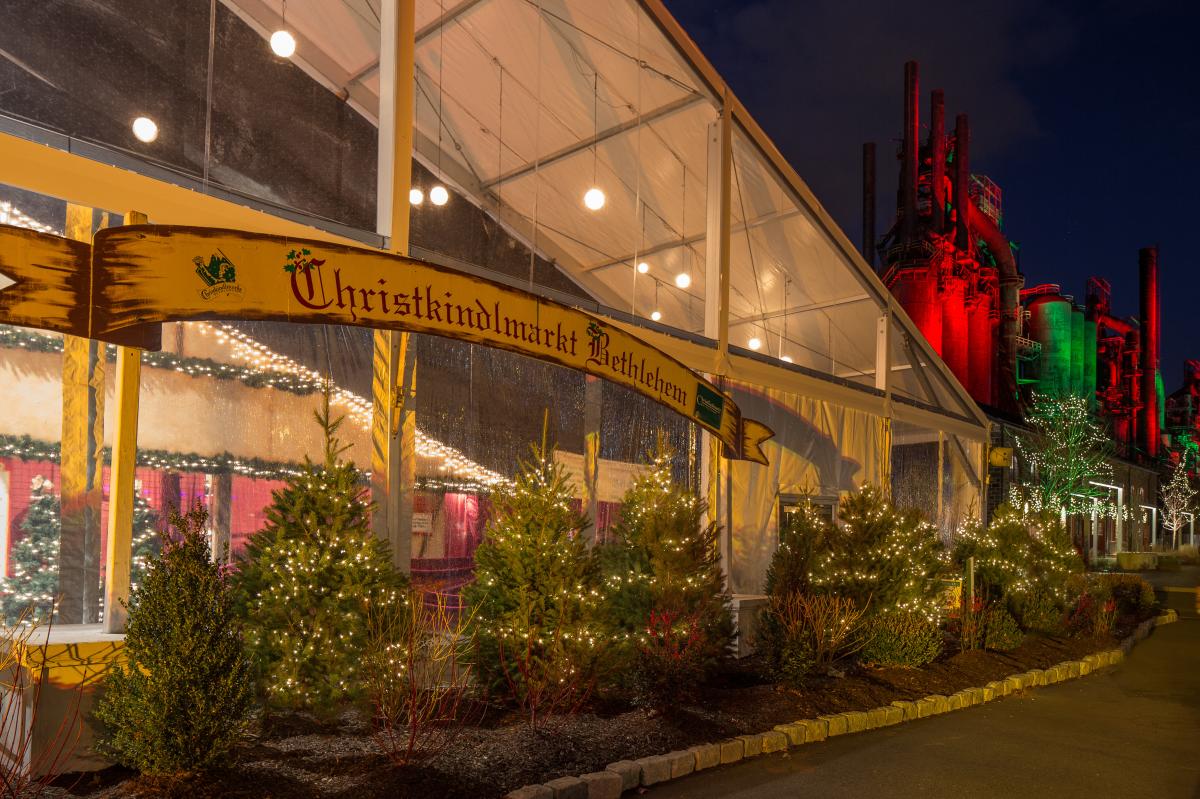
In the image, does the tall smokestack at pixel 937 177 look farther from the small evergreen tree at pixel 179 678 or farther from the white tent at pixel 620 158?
the small evergreen tree at pixel 179 678

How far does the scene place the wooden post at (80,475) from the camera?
21.0 feet

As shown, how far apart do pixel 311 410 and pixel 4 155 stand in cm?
296

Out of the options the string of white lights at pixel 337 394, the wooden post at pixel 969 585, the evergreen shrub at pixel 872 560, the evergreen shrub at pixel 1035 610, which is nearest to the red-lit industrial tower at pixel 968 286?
the evergreen shrub at pixel 1035 610

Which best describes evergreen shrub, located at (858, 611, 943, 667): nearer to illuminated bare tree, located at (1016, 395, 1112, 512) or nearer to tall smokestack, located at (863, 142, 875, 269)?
illuminated bare tree, located at (1016, 395, 1112, 512)

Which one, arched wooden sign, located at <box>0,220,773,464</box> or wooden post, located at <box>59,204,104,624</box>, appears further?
wooden post, located at <box>59,204,104,624</box>

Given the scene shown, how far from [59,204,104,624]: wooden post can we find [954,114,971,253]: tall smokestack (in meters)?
32.1

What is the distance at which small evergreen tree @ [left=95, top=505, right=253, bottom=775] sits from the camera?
5.10 m

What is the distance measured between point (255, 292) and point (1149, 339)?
167 ft

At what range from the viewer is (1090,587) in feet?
51.8

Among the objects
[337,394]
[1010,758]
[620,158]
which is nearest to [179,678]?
[337,394]

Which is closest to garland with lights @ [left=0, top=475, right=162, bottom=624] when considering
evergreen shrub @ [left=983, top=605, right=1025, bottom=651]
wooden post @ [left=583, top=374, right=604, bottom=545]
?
wooden post @ [left=583, top=374, right=604, bottom=545]

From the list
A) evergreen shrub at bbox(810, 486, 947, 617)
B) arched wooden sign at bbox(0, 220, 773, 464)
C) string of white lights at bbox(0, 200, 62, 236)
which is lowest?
evergreen shrub at bbox(810, 486, 947, 617)

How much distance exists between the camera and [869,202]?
3991 centimetres

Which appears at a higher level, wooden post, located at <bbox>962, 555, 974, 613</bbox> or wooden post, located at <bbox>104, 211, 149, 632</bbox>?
wooden post, located at <bbox>104, 211, 149, 632</bbox>
